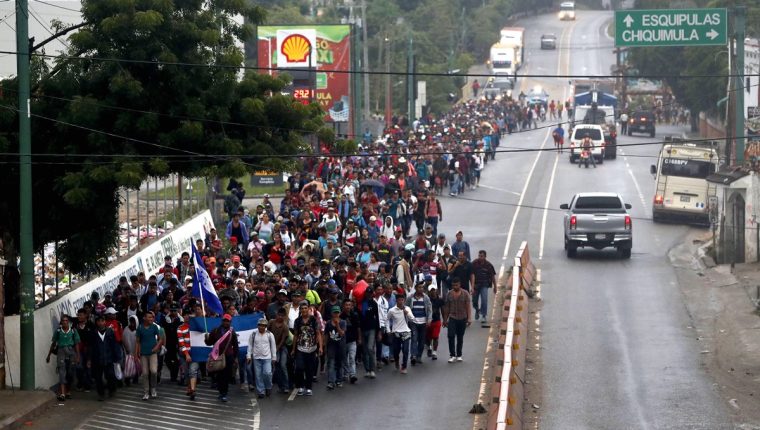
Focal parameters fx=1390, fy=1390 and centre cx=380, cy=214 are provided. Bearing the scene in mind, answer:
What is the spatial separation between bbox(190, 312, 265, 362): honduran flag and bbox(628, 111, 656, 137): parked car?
5493 centimetres

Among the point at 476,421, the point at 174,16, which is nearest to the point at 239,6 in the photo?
the point at 174,16

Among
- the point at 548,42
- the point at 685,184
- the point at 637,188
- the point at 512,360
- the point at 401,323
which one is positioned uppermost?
the point at 548,42

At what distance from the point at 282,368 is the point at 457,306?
3448 mm

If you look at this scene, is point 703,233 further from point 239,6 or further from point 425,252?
point 239,6

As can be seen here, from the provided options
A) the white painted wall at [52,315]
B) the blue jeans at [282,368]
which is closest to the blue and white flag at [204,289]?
the blue jeans at [282,368]

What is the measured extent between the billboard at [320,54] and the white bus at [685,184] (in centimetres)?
2088

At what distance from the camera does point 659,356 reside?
24.0m

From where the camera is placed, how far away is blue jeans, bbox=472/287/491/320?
26.4 m

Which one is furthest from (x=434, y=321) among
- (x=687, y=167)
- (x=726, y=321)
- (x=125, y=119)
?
(x=687, y=167)

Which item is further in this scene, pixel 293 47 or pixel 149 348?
pixel 293 47

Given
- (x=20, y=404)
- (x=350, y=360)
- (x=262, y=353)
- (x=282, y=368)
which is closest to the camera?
(x=20, y=404)

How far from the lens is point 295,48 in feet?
206

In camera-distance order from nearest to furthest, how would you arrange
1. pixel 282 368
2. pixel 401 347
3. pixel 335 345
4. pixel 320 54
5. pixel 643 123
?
pixel 282 368 → pixel 335 345 → pixel 401 347 → pixel 320 54 → pixel 643 123

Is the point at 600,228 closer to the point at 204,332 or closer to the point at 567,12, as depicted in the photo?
the point at 204,332
